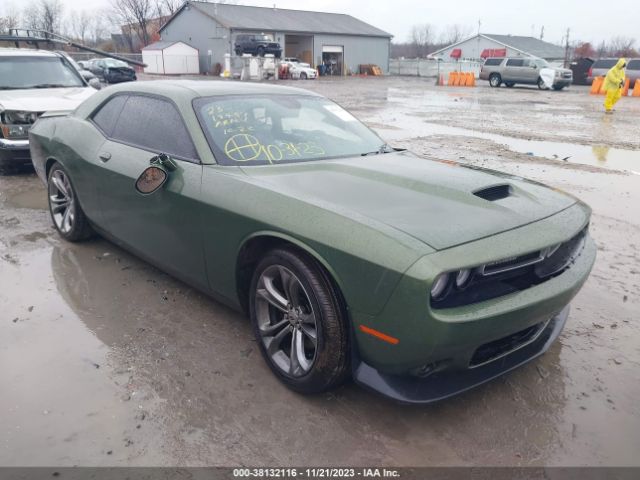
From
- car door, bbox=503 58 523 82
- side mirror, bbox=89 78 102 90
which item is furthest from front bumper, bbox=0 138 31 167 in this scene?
car door, bbox=503 58 523 82

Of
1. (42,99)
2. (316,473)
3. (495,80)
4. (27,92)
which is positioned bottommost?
(316,473)

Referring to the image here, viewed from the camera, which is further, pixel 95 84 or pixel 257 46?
A: pixel 257 46

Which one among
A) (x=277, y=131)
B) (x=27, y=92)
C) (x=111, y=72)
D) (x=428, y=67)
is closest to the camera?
(x=277, y=131)

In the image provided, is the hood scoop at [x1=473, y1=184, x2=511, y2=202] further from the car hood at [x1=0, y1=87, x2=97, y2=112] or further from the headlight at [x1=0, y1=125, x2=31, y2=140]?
the headlight at [x1=0, y1=125, x2=31, y2=140]

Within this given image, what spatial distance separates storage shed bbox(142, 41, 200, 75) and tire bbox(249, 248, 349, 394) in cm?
4678

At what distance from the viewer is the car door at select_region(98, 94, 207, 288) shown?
10.2 ft

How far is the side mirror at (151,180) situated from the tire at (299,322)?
3.16 ft

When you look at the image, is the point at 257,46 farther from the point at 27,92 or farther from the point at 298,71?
the point at 27,92

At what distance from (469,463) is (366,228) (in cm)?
112

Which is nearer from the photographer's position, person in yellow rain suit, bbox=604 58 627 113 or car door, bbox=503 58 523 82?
person in yellow rain suit, bbox=604 58 627 113

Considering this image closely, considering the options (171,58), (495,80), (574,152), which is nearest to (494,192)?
(574,152)

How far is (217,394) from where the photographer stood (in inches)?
106

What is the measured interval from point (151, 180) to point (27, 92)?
Answer: 5.95 metres

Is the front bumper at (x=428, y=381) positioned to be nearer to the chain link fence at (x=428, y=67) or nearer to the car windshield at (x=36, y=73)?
the car windshield at (x=36, y=73)
